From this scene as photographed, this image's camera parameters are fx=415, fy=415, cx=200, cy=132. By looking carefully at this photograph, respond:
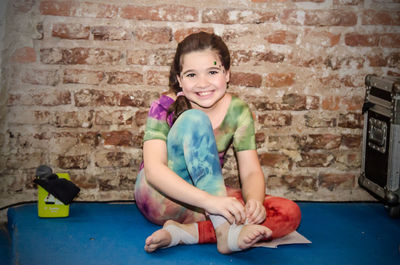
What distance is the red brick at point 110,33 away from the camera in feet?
5.90

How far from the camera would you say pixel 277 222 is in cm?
149

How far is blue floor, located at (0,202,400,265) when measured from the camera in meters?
1.34

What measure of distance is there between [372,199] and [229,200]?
1.06 meters

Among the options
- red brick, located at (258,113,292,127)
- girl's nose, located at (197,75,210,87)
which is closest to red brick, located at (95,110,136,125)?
girl's nose, located at (197,75,210,87)

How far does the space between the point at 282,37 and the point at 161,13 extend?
0.55 metres

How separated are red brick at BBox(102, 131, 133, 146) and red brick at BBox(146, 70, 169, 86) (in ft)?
0.84

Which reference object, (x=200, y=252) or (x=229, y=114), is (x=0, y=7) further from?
(x=200, y=252)

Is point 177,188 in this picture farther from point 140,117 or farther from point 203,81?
point 140,117

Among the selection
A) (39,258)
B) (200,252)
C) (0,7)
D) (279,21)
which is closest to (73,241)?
(39,258)

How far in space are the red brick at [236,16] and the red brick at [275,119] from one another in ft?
1.40

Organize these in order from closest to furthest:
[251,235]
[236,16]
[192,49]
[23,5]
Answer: [251,235], [192,49], [23,5], [236,16]

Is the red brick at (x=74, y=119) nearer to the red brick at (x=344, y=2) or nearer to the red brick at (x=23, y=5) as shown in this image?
the red brick at (x=23, y=5)

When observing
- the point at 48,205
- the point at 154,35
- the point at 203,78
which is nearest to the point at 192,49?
the point at 203,78

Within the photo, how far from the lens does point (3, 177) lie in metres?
1.85
